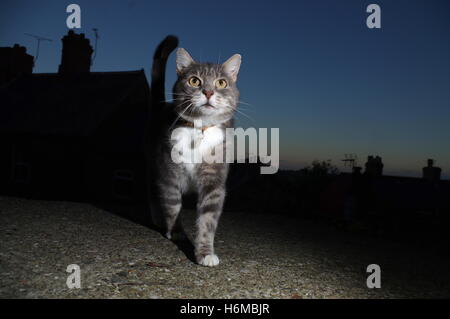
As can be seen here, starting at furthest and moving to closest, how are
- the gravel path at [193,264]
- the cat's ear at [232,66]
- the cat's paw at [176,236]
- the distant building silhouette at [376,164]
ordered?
the distant building silhouette at [376,164] < the cat's paw at [176,236] < the cat's ear at [232,66] < the gravel path at [193,264]

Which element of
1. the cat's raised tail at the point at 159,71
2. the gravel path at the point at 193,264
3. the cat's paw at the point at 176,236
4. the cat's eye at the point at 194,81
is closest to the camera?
the gravel path at the point at 193,264

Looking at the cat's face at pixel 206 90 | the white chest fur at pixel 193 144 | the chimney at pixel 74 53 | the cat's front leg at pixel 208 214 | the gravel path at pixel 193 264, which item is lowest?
the gravel path at pixel 193 264

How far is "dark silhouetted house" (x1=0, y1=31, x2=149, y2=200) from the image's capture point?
15789 mm

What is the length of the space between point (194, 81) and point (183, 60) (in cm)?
58

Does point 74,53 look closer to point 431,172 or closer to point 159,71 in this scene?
point 159,71

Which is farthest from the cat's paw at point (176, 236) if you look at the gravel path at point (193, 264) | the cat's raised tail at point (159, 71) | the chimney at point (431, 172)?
the chimney at point (431, 172)

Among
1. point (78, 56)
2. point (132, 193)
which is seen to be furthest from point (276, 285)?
point (78, 56)

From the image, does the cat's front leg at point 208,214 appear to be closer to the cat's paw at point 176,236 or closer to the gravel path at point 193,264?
the gravel path at point 193,264

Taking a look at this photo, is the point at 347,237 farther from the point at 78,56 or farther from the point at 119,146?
the point at 78,56

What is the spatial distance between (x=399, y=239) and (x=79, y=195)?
13.8m

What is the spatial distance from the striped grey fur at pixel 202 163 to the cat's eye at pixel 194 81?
0.04m

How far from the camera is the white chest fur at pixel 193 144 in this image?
187 inches

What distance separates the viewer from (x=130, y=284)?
3674 millimetres
